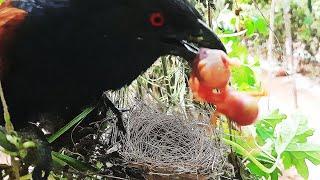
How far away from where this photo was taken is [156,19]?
2.44 ft

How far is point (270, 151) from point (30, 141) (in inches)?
15.7

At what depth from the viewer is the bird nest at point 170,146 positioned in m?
0.76

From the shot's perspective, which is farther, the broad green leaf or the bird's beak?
the broad green leaf

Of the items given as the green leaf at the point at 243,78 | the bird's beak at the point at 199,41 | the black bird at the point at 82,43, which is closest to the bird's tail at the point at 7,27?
the black bird at the point at 82,43

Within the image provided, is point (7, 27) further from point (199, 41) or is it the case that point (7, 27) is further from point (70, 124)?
point (199, 41)

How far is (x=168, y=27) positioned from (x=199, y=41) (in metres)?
0.04

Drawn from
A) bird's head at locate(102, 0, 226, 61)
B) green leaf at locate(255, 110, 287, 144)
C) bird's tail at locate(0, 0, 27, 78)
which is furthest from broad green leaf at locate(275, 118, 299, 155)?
bird's tail at locate(0, 0, 27, 78)

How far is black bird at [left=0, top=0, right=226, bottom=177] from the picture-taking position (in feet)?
2.45

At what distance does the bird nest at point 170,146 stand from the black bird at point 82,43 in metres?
0.07

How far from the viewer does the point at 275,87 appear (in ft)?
8.57

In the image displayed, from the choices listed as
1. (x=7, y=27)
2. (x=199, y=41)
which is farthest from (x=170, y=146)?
(x=7, y=27)

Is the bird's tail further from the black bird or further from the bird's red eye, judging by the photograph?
the bird's red eye

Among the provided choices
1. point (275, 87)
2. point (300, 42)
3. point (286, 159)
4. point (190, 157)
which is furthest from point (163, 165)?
point (300, 42)

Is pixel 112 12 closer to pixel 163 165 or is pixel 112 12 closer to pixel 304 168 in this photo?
pixel 163 165
